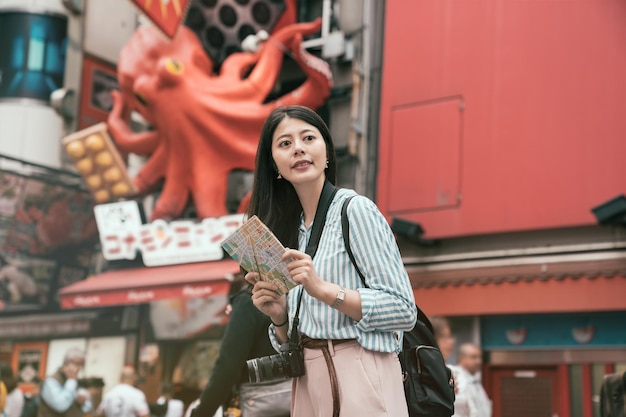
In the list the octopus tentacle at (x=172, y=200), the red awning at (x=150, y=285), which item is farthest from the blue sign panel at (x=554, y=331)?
the octopus tentacle at (x=172, y=200)

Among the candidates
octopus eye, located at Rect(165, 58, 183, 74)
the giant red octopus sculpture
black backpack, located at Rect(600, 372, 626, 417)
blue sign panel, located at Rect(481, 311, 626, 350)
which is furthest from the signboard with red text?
black backpack, located at Rect(600, 372, 626, 417)

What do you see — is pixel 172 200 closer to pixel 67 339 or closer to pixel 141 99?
pixel 141 99

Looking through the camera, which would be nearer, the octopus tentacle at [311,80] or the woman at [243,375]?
the woman at [243,375]

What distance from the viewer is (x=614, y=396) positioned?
604 centimetres

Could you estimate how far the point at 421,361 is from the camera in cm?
276

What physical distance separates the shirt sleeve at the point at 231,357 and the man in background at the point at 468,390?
2.23m

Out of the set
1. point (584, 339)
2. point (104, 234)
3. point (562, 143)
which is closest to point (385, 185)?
point (562, 143)

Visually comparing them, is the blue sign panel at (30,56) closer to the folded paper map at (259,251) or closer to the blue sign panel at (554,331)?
the blue sign panel at (554,331)

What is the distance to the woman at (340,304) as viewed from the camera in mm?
2395

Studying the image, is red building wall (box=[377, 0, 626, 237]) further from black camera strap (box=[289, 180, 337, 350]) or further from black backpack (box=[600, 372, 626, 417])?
black camera strap (box=[289, 180, 337, 350])

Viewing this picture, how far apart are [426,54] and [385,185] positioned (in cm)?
174

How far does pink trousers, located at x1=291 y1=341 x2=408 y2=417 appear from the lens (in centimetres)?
240

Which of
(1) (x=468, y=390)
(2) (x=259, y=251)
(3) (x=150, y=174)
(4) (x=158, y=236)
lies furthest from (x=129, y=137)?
(2) (x=259, y=251)

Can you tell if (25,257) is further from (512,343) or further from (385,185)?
(512,343)
